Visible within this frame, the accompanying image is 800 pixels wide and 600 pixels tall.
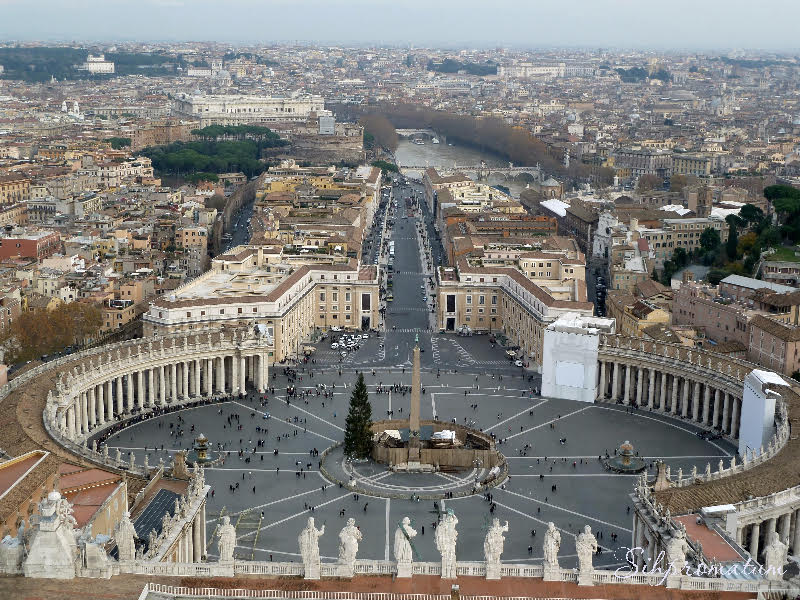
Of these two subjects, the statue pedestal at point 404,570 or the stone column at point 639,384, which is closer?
the statue pedestal at point 404,570

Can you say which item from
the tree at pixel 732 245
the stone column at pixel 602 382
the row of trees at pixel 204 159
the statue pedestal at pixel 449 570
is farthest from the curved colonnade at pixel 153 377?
the row of trees at pixel 204 159

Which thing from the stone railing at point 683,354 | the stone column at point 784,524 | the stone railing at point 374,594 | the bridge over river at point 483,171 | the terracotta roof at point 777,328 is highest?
the stone railing at point 374,594

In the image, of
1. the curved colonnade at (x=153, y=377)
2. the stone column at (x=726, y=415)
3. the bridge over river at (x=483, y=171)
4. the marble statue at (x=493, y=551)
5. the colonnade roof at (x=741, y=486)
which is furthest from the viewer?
the bridge over river at (x=483, y=171)

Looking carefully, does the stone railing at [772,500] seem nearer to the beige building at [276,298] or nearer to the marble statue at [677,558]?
the marble statue at [677,558]

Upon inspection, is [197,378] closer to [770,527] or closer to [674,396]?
[674,396]

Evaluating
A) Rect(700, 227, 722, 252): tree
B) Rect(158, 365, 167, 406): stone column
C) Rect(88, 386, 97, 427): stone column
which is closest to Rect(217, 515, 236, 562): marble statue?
Rect(88, 386, 97, 427): stone column

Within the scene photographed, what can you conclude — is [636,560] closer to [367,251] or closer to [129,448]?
[129,448]
